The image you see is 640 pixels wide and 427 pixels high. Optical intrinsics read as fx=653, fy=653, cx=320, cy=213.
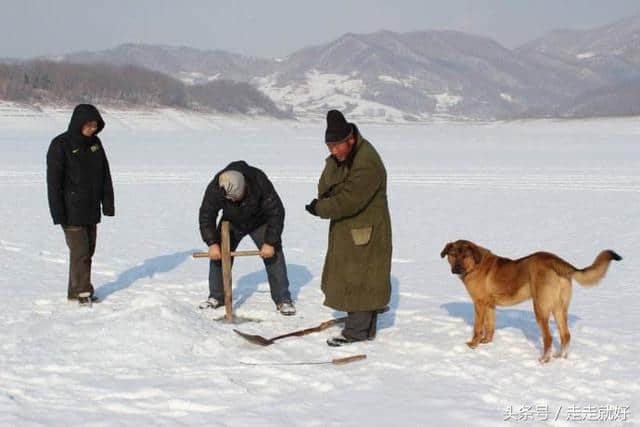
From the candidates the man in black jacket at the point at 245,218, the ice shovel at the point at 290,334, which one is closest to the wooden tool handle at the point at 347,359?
the ice shovel at the point at 290,334

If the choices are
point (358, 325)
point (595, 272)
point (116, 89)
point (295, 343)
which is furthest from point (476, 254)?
point (116, 89)

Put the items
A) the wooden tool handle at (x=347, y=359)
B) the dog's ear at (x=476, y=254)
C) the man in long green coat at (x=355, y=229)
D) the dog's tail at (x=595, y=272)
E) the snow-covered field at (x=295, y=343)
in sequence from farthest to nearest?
the dog's ear at (x=476, y=254) → the man in long green coat at (x=355, y=229) → the wooden tool handle at (x=347, y=359) → the dog's tail at (x=595, y=272) → the snow-covered field at (x=295, y=343)

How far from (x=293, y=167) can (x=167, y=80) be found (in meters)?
135

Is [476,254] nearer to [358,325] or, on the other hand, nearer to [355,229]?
[355,229]

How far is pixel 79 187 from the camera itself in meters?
6.54

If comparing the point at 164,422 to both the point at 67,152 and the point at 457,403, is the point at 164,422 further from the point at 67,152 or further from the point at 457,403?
the point at 67,152

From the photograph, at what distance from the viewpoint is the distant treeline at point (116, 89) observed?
10983 cm

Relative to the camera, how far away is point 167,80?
153250mm

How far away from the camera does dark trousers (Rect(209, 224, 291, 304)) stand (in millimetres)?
6672

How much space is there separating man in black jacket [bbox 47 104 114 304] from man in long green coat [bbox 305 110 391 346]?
2481 millimetres

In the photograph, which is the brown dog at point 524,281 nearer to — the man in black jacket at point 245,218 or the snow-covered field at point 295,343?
the snow-covered field at point 295,343

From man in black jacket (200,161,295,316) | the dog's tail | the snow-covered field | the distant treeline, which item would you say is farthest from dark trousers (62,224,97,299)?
the distant treeline

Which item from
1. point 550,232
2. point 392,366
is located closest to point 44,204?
point 550,232

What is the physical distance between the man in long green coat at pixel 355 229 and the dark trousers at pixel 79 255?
260cm
